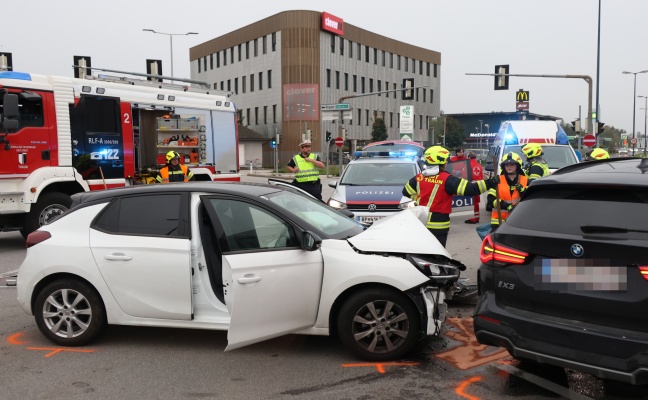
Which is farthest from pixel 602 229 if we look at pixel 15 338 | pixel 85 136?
pixel 85 136

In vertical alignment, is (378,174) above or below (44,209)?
above

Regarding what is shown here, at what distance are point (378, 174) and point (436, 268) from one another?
692 cm

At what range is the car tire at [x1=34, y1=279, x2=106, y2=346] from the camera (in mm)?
5008

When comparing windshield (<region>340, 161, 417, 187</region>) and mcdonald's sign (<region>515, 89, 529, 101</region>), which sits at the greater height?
mcdonald's sign (<region>515, 89, 529, 101</region>)

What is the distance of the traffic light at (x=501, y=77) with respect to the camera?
28539mm

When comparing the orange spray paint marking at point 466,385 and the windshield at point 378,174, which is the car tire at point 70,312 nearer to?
the orange spray paint marking at point 466,385

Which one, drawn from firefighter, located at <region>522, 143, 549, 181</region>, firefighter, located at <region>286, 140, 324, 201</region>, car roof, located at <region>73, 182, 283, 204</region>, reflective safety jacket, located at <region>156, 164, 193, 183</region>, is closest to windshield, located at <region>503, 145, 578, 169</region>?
firefighter, located at <region>286, 140, 324, 201</region>

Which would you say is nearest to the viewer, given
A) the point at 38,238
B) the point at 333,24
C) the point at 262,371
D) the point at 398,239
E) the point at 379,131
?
the point at 262,371

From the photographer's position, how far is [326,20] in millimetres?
58188

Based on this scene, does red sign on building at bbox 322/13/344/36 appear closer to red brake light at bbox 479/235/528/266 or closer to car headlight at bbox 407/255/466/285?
car headlight at bbox 407/255/466/285

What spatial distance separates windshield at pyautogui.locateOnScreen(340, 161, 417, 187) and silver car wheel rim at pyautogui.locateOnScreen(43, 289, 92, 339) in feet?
22.2

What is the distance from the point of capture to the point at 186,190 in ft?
16.3

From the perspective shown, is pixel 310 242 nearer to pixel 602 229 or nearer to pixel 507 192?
pixel 602 229

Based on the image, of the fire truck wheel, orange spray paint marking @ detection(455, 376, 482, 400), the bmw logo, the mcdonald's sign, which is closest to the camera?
the bmw logo
